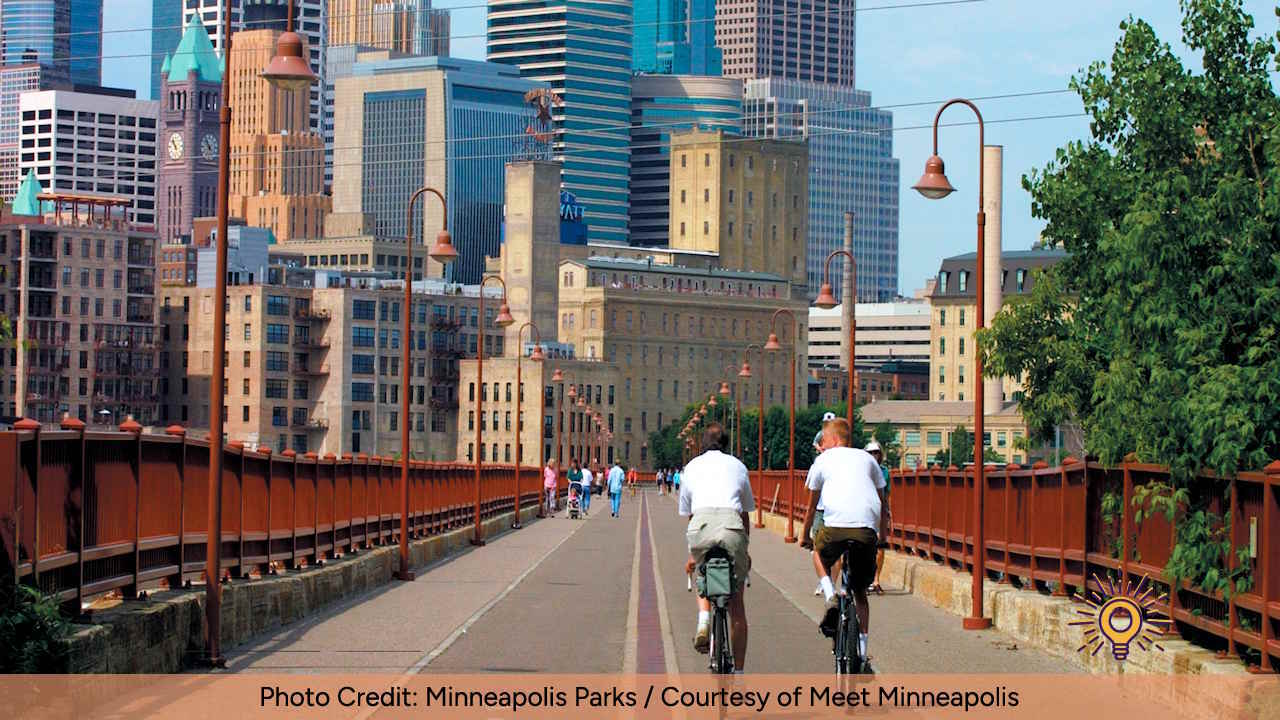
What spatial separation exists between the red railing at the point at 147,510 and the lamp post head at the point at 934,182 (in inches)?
342

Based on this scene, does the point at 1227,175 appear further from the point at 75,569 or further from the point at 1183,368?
the point at 75,569

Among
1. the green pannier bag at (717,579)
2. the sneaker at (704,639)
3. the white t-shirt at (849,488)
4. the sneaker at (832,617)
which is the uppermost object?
the white t-shirt at (849,488)

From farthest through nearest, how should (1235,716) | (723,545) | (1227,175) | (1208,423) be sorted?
1. (1227,175)
2. (1208,423)
3. (723,545)
4. (1235,716)

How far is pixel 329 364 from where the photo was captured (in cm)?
19338

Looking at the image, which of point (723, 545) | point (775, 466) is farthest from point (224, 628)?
point (775, 466)

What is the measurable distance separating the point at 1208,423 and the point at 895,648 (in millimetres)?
4990

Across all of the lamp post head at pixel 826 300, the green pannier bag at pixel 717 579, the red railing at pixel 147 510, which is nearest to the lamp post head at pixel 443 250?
the red railing at pixel 147 510

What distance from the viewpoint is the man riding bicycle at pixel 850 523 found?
15062 mm

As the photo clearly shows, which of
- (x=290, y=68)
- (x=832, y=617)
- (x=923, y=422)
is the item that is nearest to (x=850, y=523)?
(x=832, y=617)

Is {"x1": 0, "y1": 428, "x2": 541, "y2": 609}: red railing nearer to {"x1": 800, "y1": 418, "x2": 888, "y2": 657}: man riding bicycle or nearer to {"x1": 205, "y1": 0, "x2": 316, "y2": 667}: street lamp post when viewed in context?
{"x1": 205, "y1": 0, "x2": 316, "y2": 667}: street lamp post

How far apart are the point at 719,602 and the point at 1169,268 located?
20.5 ft

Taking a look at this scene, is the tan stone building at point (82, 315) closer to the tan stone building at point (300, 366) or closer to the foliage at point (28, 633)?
the tan stone building at point (300, 366)

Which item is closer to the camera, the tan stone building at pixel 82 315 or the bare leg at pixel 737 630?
the bare leg at pixel 737 630

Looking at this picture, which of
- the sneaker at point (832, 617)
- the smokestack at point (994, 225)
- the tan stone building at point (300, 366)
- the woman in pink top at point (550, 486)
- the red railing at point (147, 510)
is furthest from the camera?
the tan stone building at point (300, 366)
